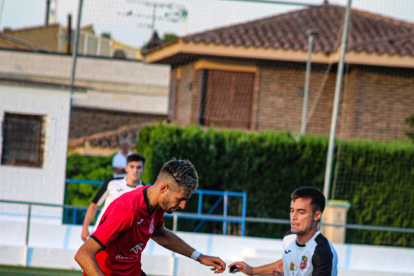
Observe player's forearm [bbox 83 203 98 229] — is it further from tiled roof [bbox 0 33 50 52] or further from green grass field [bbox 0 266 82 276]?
tiled roof [bbox 0 33 50 52]

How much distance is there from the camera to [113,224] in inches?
116

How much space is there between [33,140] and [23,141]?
0.16m

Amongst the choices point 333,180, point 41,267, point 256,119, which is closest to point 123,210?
point 41,267

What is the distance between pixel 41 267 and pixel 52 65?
11.4 m

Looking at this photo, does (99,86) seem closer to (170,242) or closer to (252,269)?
(170,242)

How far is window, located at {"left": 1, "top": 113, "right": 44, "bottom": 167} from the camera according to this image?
9430mm

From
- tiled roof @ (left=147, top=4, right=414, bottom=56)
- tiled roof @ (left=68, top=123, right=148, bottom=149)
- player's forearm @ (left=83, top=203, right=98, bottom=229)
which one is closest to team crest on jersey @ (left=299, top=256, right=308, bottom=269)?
player's forearm @ (left=83, top=203, right=98, bottom=229)

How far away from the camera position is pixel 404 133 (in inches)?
508

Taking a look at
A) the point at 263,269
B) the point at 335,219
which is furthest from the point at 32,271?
the point at 263,269

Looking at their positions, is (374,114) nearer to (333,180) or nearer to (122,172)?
(333,180)

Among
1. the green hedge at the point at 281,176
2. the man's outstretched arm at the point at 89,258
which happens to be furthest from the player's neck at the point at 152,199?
the green hedge at the point at 281,176

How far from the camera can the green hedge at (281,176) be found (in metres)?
10.9

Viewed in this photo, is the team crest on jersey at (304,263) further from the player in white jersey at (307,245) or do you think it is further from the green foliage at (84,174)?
the green foliage at (84,174)

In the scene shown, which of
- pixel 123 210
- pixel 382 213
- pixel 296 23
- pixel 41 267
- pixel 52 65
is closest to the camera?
pixel 123 210
